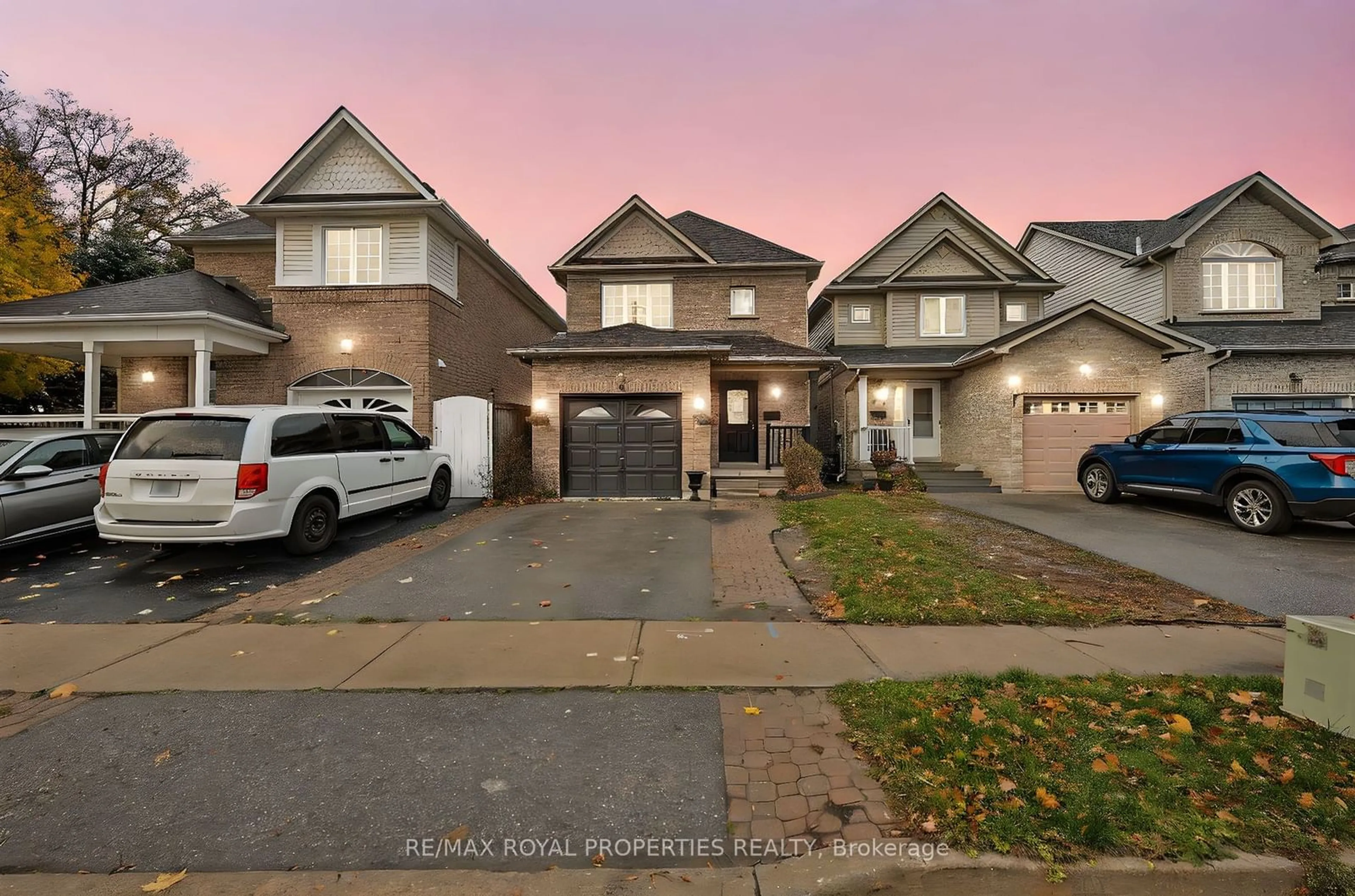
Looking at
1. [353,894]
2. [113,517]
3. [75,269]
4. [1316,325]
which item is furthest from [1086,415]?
[75,269]

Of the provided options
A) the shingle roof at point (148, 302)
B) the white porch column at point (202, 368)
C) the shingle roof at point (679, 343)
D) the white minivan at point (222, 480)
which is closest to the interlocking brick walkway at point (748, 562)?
the shingle roof at point (679, 343)

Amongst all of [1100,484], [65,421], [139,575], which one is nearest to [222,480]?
[139,575]

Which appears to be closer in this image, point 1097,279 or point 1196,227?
point 1196,227

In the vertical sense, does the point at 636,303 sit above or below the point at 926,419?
above

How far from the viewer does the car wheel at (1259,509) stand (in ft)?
27.1

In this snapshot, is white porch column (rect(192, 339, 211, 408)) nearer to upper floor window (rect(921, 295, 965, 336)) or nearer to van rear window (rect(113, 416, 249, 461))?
van rear window (rect(113, 416, 249, 461))

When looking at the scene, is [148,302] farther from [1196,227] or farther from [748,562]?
[1196,227]

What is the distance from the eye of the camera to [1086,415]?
1370 centimetres

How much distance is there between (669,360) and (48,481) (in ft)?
33.8

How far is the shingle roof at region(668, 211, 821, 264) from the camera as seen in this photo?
55.1ft

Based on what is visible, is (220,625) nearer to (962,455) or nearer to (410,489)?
(410,489)

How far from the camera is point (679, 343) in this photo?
1264 cm

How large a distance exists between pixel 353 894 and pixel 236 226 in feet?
65.1

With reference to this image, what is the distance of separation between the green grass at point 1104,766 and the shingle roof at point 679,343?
9.85m
